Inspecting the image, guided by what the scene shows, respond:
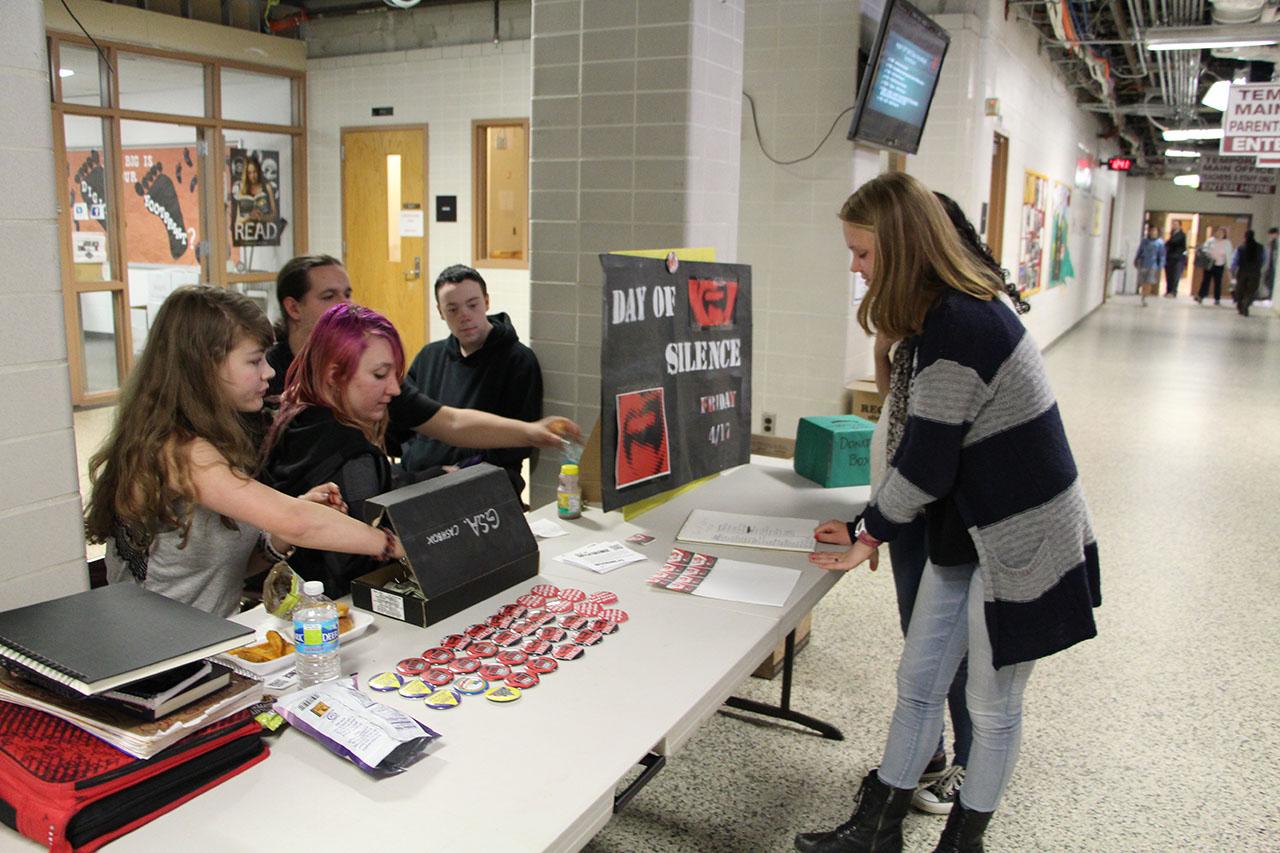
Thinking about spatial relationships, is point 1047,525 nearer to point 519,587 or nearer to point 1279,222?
point 519,587

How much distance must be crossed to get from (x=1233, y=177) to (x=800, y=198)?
18062mm

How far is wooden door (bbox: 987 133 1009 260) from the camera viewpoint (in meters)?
8.51

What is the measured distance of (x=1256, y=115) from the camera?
32.1ft

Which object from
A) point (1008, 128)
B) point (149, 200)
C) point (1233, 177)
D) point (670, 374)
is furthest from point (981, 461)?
point (1233, 177)

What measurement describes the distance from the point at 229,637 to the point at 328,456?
35.6 inches

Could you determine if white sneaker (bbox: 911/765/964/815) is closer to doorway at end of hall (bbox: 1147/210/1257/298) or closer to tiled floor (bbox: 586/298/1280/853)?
tiled floor (bbox: 586/298/1280/853)

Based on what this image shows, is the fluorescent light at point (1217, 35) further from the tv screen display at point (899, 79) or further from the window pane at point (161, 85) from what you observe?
the window pane at point (161, 85)

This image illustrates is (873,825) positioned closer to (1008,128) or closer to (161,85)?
(1008,128)

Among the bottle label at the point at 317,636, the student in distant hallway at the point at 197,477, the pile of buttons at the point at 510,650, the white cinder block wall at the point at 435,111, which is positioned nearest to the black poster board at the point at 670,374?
the pile of buttons at the point at 510,650

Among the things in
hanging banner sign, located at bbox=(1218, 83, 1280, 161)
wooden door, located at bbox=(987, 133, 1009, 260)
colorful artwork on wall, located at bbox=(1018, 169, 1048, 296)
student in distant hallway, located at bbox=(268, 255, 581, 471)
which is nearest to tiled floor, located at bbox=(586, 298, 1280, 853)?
student in distant hallway, located at bbox=(268, 255, 581, 471)

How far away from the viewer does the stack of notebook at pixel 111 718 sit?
48.1 inches

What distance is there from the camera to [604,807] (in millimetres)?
1404

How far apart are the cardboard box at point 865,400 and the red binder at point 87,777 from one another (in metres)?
4.75

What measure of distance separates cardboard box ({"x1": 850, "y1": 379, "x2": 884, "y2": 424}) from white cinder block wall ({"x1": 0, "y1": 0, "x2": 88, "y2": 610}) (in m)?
4.51
